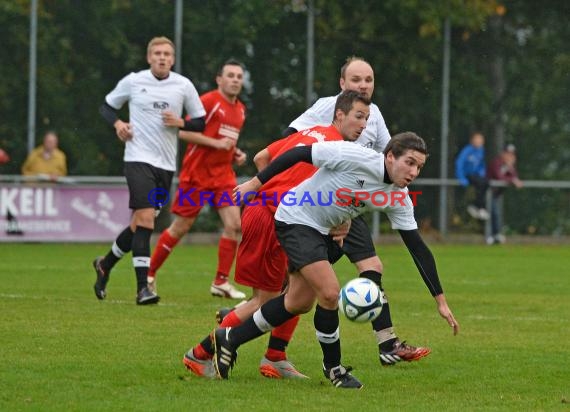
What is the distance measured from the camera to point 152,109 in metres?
11.7

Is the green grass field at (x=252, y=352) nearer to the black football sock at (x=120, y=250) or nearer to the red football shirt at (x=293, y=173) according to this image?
the black football sock at (x=120, y=250)

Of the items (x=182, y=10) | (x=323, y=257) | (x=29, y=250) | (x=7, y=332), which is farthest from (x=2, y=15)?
(x=323, y=257)

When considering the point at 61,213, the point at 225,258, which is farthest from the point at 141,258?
the point at 61,213

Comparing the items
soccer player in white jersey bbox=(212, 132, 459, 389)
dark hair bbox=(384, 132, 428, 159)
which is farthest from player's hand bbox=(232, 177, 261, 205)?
dark hair bbox=(384, 132, 428, 159)

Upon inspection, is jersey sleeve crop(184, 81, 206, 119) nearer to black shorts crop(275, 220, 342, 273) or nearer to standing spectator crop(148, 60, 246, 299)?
standing spectator crop(148, 60, 246, 299)

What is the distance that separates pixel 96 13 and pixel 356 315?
1493cm

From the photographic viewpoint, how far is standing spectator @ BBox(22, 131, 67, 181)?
20.3 meters

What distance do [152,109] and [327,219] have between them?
486cm

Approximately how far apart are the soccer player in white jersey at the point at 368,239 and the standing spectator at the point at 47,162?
12.0 meters

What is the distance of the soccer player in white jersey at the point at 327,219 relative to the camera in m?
6.95

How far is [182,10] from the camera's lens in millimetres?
21344

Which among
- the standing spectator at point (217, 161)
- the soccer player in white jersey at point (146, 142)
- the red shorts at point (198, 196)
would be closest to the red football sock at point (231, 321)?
the soccer player in white jersey at point (146, 142)

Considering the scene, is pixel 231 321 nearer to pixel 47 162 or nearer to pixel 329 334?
pixel 329 334

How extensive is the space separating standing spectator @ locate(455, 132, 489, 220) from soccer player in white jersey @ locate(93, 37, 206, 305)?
11479 millimetres
